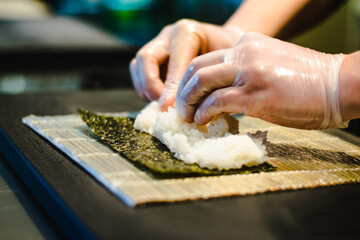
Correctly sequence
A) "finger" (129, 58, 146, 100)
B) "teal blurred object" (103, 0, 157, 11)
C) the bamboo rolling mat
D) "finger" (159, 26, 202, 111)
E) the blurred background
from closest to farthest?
1. the bamboo rolling mat
2. "finger" (159, 26, 202, 111)
3. "finger" (129, 58, 146, 100)
4. the blurred background
5. "teal blurred object" (103, 0, 157, 11)

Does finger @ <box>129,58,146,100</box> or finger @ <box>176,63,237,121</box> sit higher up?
finger @ <box>176,63,237,121</box>

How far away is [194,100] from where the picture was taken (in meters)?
1.37

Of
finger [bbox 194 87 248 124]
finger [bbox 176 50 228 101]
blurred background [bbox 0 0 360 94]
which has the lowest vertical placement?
blurred background [bbox 0 0 360 94]

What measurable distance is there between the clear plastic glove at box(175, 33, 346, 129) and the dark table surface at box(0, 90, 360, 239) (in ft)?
0.84

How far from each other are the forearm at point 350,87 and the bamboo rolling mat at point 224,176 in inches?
7.7

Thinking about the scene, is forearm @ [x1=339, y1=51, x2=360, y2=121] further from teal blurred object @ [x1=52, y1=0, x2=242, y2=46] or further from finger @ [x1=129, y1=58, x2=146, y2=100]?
teal blurred object @ [x1=52, y1=0, x2=242, y2=46]

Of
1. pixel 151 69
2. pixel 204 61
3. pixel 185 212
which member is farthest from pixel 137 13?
pixel 185 212

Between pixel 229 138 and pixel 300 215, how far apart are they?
1.14 feet

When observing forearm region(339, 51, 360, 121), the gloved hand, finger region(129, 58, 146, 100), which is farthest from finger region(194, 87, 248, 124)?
finger region(129, 58, 146, 100)

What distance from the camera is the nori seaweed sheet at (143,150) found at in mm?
1131

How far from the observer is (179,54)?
1878 mm

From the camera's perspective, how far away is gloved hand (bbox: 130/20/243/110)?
1.87 meters

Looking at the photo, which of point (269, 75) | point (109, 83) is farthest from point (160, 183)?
point (109, 83)

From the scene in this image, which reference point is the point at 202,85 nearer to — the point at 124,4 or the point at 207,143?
the point at 207,143
